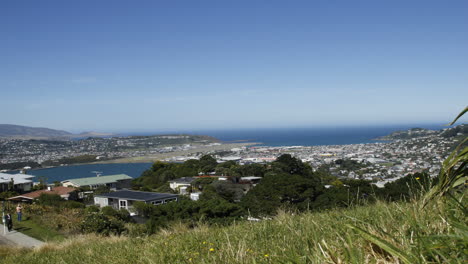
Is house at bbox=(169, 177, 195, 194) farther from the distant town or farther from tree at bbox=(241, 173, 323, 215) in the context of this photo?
the distant town

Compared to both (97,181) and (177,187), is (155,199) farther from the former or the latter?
(97,181)

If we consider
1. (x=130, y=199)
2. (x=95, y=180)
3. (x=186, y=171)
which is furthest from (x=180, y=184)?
(x=95, y=180)

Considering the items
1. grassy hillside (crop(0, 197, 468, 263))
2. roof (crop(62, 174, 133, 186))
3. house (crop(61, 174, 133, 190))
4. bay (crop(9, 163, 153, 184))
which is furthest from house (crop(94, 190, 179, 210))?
bay (crop(9, 163, 153, 184))

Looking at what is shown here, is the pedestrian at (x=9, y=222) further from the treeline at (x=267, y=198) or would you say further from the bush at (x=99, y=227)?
the treeline at (x=267, y=198)

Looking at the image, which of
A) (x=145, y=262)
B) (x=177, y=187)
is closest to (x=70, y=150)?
(x=177, y=187)

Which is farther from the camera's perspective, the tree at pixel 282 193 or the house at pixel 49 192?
the house at pixel 49 192

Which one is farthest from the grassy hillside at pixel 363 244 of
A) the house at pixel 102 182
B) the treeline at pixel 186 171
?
the house at pixel 102 182

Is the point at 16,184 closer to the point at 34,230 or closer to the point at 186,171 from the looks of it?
the point at 186,171

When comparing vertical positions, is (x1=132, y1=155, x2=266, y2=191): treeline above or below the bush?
below

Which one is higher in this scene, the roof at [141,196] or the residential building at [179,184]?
the roof at [141,196]
